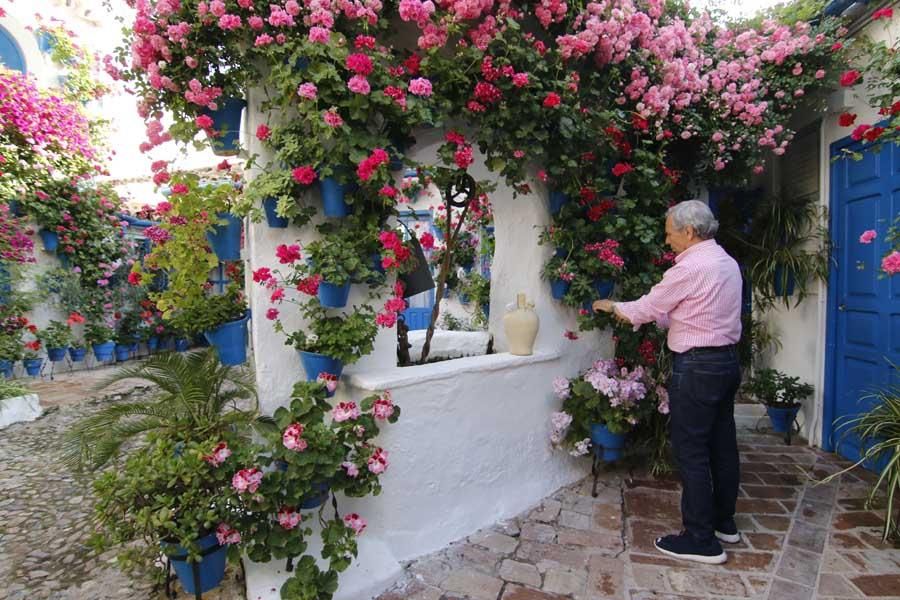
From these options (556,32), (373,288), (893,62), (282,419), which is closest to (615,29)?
(556,32)

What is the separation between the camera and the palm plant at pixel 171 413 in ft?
7.17

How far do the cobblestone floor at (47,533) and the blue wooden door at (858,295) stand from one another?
14.5 ft

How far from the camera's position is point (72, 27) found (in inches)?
277

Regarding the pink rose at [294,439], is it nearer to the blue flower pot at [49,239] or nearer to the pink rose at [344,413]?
the pink rose at [344,413]

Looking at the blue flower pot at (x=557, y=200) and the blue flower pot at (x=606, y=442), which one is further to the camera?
the blue flower pot at (x=557, y=200)

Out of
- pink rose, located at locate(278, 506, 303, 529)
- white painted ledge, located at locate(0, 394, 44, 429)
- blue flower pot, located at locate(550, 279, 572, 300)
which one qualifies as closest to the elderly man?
blue flower pot, located at locate(550, 279, 572, 300)

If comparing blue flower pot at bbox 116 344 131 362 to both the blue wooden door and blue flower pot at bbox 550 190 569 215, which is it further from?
the blue wooden door

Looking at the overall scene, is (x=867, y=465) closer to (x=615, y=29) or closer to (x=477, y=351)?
(x=477, y=351)

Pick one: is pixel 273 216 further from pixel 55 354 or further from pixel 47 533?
pixel 55 354

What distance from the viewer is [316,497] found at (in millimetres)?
2150

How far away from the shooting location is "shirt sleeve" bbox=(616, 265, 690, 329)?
250 centimetres

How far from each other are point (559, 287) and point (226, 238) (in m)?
2.12

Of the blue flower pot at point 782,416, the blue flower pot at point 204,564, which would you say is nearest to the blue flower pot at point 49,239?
the blue flower pot at point 204,564


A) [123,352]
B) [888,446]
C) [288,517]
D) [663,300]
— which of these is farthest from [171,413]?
[123,352]
